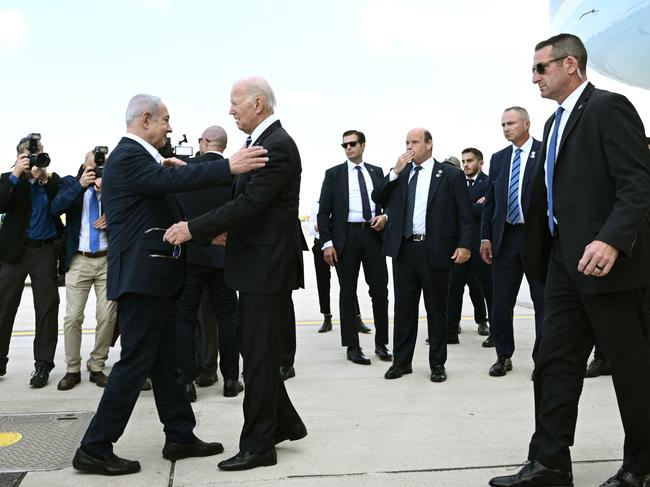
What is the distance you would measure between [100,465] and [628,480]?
7.70 feet

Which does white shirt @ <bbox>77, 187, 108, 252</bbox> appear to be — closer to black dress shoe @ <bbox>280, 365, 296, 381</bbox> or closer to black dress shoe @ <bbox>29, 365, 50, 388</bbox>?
black dress shoe @ <bbox>29, 365, 50, 388</bbox>

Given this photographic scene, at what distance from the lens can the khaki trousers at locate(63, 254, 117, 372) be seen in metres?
5.39

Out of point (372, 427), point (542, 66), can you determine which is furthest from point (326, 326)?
point (542, 66)

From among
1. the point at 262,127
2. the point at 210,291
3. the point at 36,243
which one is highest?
the point at 262,127

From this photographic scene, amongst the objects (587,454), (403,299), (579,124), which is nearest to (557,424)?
(587,454)

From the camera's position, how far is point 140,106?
3.60 meters

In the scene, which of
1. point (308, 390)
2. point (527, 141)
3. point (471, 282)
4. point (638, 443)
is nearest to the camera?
point (638, 443)

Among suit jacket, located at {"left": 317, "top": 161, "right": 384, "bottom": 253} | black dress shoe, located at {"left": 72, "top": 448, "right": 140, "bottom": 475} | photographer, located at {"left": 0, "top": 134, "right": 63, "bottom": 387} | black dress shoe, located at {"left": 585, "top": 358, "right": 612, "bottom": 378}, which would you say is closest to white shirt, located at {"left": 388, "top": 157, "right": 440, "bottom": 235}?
suit jacket, located at {"left": 317, "top": 161, "right": 384, "bottom": 253}

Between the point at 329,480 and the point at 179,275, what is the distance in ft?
4.03

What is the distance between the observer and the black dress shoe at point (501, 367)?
552 centimetres

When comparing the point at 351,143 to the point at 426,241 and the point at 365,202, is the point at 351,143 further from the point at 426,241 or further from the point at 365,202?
the point at 426,241

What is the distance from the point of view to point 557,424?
2.97 meters

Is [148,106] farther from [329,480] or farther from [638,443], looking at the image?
[638,443]

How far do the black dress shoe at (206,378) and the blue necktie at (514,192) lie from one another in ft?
8.44
